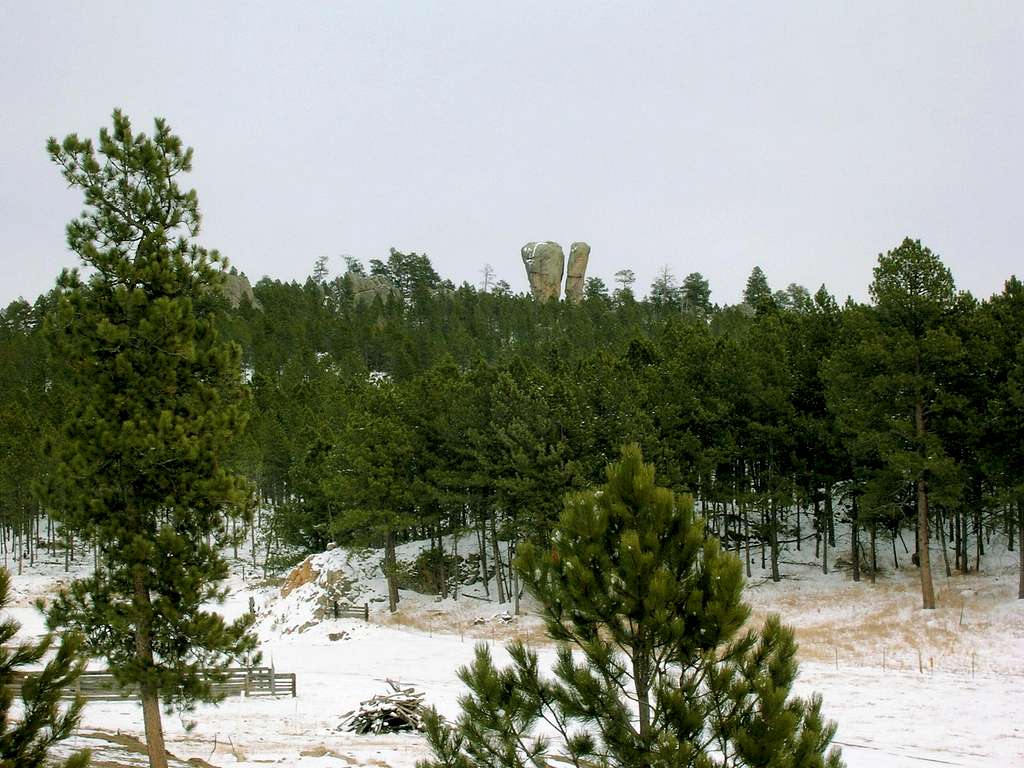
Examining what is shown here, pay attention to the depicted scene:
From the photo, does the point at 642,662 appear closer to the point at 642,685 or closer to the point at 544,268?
the point at 642,685

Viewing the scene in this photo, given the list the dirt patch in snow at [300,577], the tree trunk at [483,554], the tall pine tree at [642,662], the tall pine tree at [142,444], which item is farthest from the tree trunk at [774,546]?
the tall pine tree at [642,662]

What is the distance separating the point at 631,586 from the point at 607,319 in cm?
8374

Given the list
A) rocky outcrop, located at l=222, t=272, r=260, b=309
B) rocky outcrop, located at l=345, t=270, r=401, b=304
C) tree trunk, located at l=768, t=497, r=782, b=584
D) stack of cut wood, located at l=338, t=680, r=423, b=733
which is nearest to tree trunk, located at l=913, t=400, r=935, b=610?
tree trunk, located at l=768, t=497, r=782, b=584

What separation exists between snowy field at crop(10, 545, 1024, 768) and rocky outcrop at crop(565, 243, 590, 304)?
91615 mm

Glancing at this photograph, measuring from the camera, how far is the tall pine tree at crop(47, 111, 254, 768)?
12.9 meters

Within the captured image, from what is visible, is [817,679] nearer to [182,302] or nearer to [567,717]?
[567,717]

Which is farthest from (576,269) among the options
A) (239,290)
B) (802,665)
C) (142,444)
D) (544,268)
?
(142,444)

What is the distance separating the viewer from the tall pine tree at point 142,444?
12938 mm

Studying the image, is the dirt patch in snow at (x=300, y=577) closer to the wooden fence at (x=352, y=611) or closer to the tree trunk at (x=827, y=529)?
the wooden fence at (x=352, y=611)

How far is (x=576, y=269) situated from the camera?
431 feet

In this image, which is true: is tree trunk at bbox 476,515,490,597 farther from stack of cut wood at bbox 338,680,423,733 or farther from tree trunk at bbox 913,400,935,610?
stack of cut wood at bbox 338,680,423,733

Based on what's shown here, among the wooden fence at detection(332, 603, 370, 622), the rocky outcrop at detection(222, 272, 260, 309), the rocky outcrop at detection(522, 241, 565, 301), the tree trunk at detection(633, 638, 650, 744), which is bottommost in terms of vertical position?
the wooden fence at detection(332, 603, 370, 622)

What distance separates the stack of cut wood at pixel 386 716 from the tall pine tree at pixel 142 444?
5347mm

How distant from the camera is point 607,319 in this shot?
295 ft
